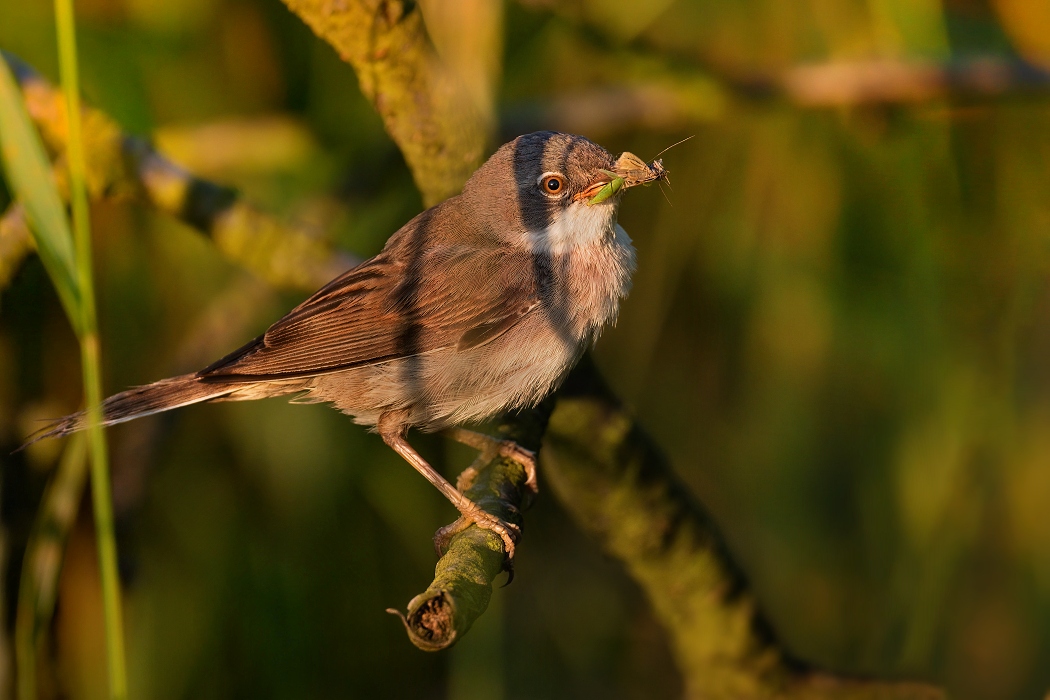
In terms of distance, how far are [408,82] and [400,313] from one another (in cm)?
89

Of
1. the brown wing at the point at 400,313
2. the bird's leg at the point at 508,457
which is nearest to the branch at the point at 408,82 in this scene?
the brown wing at the point at 400,313

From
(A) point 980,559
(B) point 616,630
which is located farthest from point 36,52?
(A) point 980,559

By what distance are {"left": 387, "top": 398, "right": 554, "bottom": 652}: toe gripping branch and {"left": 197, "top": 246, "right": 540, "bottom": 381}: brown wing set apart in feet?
1.33

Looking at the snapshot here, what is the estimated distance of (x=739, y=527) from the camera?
516 cm

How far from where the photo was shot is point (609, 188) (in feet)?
11.7

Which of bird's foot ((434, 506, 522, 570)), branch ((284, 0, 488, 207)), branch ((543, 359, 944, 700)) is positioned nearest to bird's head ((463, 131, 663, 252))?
branch ((284, 0, 488, 207))

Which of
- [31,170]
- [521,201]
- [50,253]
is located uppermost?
[521,201]

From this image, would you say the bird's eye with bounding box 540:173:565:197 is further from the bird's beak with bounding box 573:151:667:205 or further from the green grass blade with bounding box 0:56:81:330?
the green grass blade with bounding box 0:56:81:330

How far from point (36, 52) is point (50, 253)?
2.98 metres

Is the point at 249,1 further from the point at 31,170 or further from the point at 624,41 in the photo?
the point at 31,170

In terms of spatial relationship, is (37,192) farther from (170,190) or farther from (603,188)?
(603,188)

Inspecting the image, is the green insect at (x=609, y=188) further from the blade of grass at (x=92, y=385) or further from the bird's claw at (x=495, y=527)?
the blade of grass at (x=92, y=385)

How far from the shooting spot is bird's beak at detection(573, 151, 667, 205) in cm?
347

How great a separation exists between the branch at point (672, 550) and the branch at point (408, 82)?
3.14 feet
